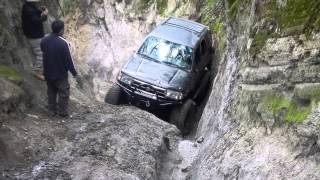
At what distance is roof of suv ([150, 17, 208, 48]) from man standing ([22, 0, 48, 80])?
3.36m

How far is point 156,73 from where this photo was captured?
12.7 metres

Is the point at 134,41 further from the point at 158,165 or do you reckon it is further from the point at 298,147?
the point at 298,147

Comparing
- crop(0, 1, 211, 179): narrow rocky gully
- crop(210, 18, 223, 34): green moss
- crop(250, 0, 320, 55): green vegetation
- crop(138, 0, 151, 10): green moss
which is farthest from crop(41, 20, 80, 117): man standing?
crop(138, 0, 151, 10): green moss

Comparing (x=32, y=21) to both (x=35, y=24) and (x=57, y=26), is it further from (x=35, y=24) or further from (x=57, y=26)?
(x=57, y=26)

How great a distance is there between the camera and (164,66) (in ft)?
43.0

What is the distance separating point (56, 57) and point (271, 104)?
4.33 metres

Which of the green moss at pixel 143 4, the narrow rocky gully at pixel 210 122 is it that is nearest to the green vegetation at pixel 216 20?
the narrow rocky gully at pixel 210 122

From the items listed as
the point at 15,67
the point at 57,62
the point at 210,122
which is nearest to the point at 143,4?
the point at 15,67

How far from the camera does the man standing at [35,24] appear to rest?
37.0 ft

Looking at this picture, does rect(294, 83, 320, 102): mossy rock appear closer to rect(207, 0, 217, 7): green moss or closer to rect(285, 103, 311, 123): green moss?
rect(285, 103, 311, 123): green moss

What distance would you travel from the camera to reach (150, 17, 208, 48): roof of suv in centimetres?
1401

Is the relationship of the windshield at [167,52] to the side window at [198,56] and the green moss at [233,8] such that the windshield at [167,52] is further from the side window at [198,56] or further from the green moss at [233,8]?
the green moss at [233,8]

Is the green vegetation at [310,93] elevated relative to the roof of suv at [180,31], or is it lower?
elevated

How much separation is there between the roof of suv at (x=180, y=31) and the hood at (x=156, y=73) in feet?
3.55
